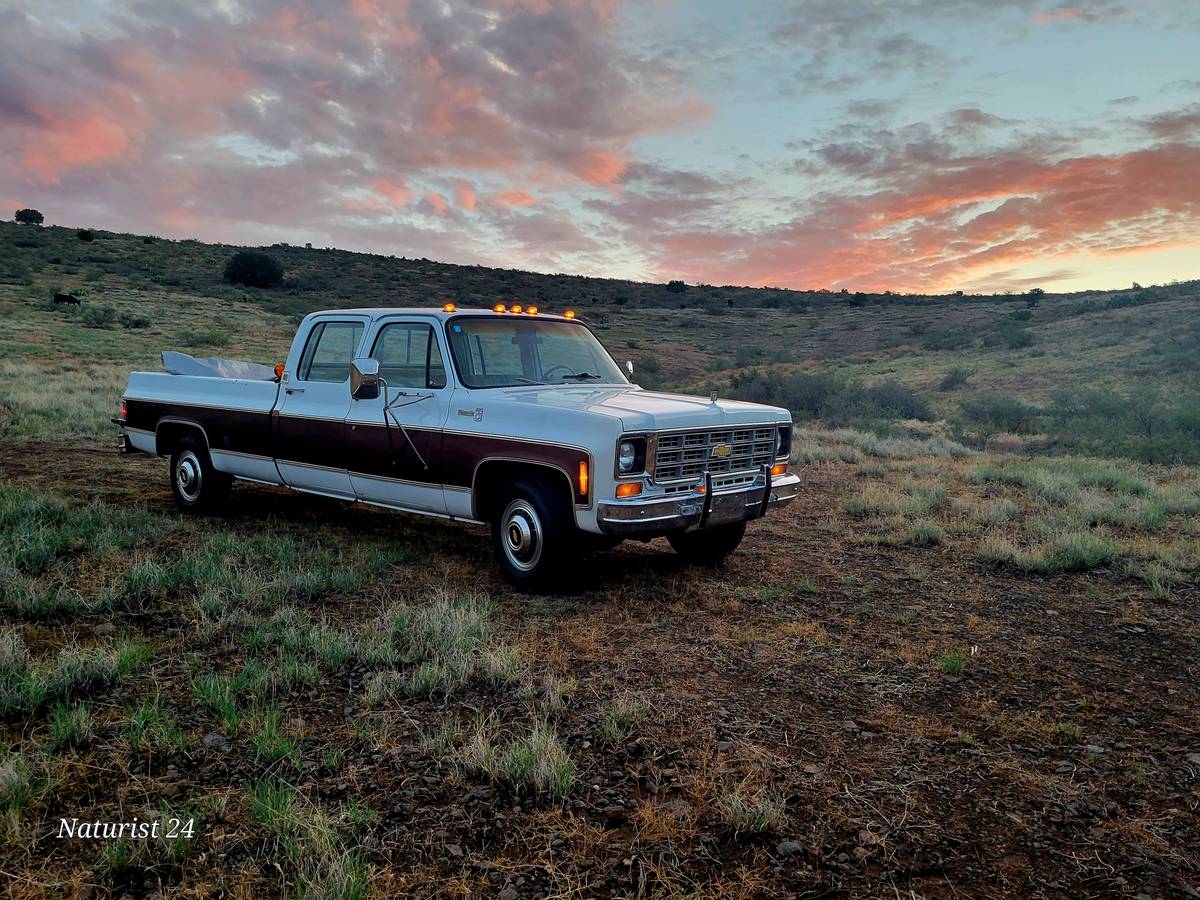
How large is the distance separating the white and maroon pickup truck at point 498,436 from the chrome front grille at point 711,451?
0.04ft

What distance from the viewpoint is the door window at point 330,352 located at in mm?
6961

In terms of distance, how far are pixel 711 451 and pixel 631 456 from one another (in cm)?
77

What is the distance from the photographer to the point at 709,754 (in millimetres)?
3625

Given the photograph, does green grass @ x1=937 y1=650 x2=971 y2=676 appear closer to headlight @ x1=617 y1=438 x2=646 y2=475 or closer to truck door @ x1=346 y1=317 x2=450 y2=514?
headlight @ x1=617 y1=438 x2=646 y2=475

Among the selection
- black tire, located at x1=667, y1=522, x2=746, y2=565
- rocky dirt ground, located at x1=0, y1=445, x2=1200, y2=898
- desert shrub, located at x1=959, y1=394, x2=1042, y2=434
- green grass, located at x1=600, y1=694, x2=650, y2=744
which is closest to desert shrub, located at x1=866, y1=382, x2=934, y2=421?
desert shrub, located at x1=959, y1=394, x2=1042, y2=434

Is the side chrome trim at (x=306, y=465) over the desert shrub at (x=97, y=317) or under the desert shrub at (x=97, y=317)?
under

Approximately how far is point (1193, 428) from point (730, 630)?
14.0m

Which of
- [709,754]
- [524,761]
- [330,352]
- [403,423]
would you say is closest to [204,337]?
[330,352]

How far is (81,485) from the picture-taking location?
899 centimetres

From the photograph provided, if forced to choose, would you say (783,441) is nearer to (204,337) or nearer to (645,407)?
(645,407)

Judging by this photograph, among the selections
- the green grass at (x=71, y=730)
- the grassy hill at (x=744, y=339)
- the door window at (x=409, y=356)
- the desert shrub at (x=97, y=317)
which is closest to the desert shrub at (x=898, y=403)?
the grassy hill at (x=744, y=339)

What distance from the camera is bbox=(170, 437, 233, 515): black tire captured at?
→ 26.1 feet

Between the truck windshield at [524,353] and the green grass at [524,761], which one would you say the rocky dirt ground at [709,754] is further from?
the truck windshield at [524,353]

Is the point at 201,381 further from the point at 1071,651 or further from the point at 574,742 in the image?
the point at 1071,651
